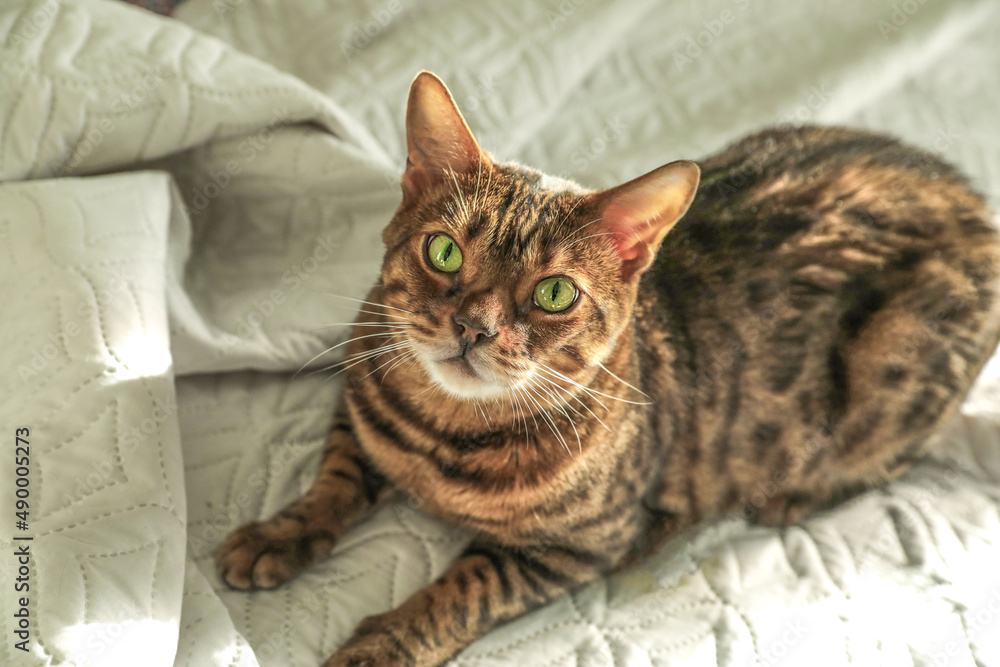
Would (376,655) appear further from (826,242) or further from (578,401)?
(826,242)

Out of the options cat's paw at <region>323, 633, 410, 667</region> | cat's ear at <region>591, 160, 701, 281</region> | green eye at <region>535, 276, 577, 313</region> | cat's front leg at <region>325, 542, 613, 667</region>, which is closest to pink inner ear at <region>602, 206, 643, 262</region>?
cat's ear at <region>591, 160, 701, 281</region>

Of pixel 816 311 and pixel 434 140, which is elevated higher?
pixel 434 140

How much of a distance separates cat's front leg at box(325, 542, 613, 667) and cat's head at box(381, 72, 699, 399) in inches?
13.4

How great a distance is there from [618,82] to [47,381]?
1.55 metres

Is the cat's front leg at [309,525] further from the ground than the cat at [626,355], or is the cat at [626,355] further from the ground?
the cat at [626,355]

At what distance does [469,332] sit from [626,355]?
33cm

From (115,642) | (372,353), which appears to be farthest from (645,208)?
(115,642)

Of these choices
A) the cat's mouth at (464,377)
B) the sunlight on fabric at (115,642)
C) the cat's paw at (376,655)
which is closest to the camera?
the sunlight on fabric at (115,642)

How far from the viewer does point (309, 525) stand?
1.30m

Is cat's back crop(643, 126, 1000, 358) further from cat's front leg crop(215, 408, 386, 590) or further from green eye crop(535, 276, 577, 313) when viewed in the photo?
cat's front leg crop(215, 408, 386, 590)

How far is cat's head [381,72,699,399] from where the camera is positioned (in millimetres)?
1041

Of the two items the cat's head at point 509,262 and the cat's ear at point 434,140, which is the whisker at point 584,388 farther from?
the cat's ear at point 434,140

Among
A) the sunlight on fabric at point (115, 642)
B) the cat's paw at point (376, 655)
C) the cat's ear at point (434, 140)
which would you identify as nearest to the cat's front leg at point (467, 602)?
the cat's paw at point (376, 655)

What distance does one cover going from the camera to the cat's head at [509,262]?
1.04 m
